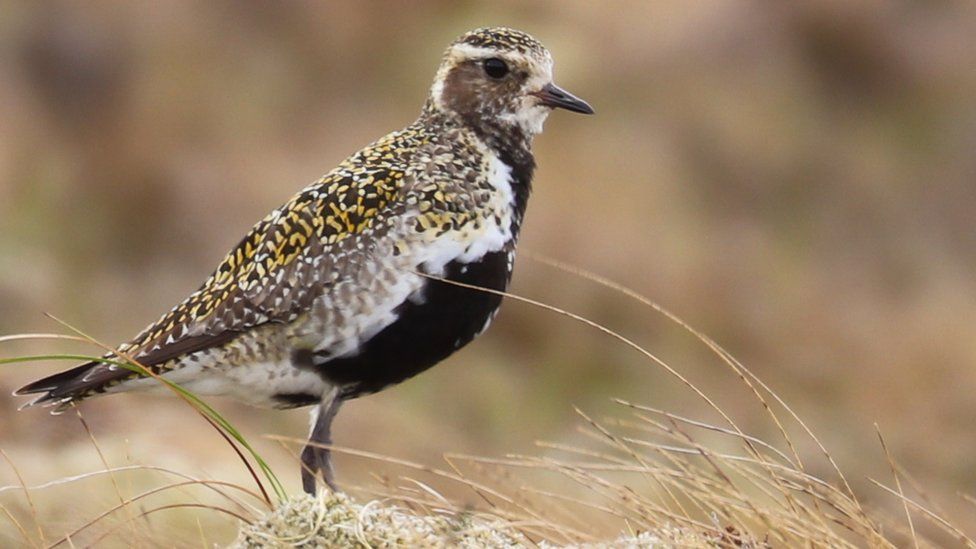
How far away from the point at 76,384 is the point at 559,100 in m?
1.96

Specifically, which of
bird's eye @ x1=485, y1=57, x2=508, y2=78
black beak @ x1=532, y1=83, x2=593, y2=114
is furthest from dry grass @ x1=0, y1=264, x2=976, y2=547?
bird's eye @ x1=485, y1=57, x2=508, y2=78

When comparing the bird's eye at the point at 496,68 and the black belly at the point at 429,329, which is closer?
the black belly at the point at 429,329

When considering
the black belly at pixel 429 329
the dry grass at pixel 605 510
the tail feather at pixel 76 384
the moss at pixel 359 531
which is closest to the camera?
the dry grass at pixel 605 510

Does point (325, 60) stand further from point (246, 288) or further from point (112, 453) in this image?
point (246, 288)

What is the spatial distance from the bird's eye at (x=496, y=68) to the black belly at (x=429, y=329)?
0.80 m

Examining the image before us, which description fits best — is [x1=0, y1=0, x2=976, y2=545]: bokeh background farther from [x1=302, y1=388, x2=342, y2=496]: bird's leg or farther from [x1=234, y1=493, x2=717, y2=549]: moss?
[x1=234, y1=493, x2=717, y2=549]: moss

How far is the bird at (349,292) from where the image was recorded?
5730 millimetres

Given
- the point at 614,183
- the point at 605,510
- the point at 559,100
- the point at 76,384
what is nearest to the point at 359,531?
the point at 605,510

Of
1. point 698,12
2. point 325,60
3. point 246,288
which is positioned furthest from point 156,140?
point 246,288

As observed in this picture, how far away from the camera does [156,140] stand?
712 inches

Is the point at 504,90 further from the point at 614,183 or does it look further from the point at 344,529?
the point at 614,183

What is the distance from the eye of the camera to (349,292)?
5.75 meters

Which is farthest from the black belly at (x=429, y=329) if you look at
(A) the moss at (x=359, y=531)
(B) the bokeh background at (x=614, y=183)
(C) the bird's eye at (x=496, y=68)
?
(B) the bokeh background at (x=614, y=183)

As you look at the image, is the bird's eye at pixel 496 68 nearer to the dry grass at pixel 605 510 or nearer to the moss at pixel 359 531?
the dry grass at pixel 605 510
